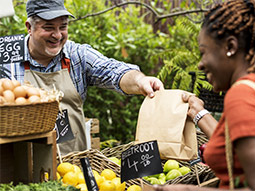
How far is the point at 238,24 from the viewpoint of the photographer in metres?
1.35

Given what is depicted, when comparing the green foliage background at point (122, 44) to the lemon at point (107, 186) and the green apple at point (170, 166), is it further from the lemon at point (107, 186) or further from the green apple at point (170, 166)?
the lemon at point (107, 186)

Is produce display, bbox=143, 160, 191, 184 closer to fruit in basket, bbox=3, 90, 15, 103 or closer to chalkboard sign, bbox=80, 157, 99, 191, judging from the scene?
chalkboard sign, bbox=80, 157, 99, 191

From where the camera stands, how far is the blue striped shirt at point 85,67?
2.82 metres

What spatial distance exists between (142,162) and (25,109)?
70 centimetres

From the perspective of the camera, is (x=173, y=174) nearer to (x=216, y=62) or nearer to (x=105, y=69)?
(x=105, y=69)

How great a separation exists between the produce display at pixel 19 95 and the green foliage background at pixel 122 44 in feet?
9.65

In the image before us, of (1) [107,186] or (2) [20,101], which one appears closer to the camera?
(2) [20,101]

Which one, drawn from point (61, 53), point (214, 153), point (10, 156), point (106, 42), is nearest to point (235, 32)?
point (214, 153)

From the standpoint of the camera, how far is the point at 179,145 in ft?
6.95

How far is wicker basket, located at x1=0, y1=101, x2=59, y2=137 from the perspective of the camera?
5.57 feet

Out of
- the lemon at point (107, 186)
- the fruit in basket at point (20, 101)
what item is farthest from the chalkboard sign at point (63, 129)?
the fruit in basket at point (20, 101)

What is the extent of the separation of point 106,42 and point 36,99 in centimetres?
349

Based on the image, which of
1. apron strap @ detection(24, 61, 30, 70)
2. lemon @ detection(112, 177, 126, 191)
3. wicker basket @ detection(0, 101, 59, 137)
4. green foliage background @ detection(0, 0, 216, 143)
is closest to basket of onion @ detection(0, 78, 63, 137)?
wicker basket @ detection(0, 101, 59, 137)

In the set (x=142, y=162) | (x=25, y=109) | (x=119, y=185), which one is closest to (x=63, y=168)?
(x=119, y=185)
